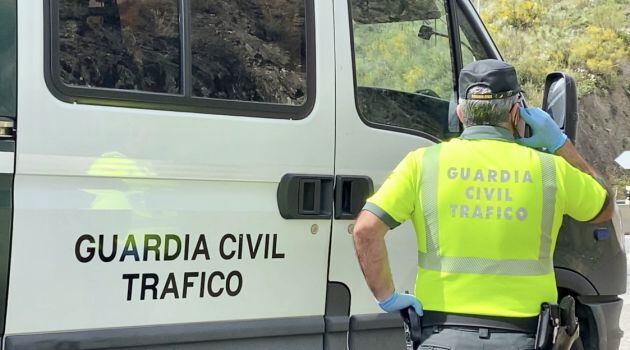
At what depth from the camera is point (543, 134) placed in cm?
275

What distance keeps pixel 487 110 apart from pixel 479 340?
0.69 metres

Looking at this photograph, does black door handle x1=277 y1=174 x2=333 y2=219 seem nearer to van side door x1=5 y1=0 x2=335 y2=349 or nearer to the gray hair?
van side door x1=5 y1=0 x2=335 y2=349

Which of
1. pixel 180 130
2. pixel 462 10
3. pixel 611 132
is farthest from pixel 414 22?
pixel 611 132

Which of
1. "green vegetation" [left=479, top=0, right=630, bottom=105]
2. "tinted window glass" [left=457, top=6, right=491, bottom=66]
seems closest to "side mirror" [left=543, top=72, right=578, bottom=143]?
"tinted window glass" [left=457, top=6, right=491, bottom=66]

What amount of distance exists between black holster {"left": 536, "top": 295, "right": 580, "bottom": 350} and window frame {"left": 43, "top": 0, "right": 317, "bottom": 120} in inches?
48.9

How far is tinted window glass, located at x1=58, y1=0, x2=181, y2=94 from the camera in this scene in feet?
8.69

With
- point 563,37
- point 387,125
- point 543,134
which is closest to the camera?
point 543,134

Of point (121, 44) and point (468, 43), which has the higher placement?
point (468, 43)

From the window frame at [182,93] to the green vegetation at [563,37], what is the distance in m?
17.5

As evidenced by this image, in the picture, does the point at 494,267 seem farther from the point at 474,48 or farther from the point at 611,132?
the point at 611,132

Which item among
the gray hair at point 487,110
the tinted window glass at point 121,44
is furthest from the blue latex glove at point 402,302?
the tinted window glass at point 121,44

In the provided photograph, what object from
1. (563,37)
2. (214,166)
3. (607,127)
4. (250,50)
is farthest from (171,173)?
(563,37)

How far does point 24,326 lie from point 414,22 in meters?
2.09

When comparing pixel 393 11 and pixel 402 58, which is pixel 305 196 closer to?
pixel 402 58
